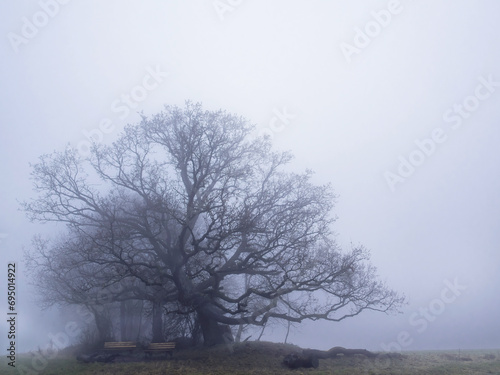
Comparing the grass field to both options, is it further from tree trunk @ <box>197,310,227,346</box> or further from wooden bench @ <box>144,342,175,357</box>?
tree trunk @ <box>197,310,227,346</box>

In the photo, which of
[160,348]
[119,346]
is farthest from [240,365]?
[119,346]

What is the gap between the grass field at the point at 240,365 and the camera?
19.7m

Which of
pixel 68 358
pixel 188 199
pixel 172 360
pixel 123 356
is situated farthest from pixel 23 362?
pixel 188 199

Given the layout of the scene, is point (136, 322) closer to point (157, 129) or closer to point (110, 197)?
point (110, 197)

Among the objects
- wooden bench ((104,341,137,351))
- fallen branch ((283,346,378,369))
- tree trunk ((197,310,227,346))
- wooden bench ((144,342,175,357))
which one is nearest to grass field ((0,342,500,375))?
fallen branch ((283,346,378,369))

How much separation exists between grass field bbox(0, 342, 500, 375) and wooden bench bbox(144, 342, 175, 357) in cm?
50

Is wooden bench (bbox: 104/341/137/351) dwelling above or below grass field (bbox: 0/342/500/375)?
above

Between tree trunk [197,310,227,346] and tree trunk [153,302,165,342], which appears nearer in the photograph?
tree trunk [197,310,227,346]

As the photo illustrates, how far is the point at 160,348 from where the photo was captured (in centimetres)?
2405

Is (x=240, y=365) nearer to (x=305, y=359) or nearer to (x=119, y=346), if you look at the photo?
(x=305, y=359)

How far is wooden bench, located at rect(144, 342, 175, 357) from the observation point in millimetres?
23853

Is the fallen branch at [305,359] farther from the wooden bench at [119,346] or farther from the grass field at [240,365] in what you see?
the wooden bench at [119,346]

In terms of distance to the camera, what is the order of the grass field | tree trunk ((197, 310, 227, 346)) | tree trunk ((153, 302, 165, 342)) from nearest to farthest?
1. the grass field
2. tree trunk ((197, 310, 227, 346))
3. tree trunk ((153, 302, 165, 342))

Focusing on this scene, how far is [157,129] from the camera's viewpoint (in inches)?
1056
